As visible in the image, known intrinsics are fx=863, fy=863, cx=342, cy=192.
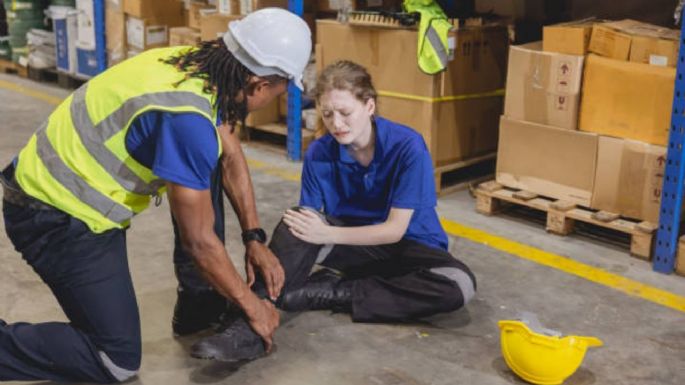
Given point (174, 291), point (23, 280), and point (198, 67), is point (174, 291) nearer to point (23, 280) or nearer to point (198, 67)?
point (23, 280)

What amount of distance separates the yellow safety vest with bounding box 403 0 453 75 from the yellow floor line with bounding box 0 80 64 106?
4918 mm

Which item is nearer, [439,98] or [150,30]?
[439,98]

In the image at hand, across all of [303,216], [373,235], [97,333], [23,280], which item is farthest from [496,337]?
[23,280]

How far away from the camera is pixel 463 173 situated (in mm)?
6590

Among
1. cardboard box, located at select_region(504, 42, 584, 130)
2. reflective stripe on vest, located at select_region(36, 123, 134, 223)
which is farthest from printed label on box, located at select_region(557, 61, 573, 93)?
reflective stripe on vest, located at select_region(36, 123, 134, 223)

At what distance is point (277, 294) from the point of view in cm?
358

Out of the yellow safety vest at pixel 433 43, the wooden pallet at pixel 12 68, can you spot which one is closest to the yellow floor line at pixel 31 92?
the wooden pallet at pixel 12 68

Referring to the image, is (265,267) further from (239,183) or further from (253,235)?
(239,183)

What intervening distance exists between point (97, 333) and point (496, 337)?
174cm

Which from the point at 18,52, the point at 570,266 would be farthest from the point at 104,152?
the point at 18,52

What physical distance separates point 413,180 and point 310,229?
1.66ft

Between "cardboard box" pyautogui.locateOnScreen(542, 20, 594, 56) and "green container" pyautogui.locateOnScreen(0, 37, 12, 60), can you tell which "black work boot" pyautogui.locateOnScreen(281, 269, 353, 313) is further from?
"green container" pyautogui.locateOnScreen(0, 37, 12, 60)

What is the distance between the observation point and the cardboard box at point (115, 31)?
8.74m

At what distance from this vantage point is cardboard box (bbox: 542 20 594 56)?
5000mm
